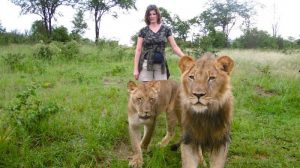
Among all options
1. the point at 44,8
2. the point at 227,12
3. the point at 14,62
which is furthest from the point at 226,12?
the point at 14,62

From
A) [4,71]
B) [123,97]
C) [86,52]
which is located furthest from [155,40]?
[86,52]

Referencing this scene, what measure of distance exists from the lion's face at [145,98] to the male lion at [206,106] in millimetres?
618

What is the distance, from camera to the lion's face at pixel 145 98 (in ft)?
14.6

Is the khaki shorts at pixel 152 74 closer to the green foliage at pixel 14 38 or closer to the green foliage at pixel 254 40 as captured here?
the green foliage at pixel 14 38

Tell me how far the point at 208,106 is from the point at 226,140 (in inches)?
23.5

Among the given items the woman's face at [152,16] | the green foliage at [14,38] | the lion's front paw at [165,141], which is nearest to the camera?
the lion's front paw at [165,141]

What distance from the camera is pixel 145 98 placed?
451 cm

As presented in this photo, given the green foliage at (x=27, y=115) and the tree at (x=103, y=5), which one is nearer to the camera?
the green foliage at (x=27, y=115)

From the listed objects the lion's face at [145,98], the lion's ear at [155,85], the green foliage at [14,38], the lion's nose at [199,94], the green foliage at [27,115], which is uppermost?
the green foliage at [14,38]

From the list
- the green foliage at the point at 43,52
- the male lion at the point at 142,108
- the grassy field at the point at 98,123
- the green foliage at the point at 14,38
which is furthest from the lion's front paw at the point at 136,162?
the green foliage at the point at 14,38

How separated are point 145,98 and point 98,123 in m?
1.14

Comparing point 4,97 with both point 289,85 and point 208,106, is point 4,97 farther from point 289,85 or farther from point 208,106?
point 289,85

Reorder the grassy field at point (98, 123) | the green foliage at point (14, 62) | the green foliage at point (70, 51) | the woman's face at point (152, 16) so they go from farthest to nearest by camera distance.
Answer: the green foliage at point (70, 51)
the green foliage at point (14, 62)
the woman's face at point (152, 16)
the grassy field at point (98, 123)

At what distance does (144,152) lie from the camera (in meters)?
→ 4.99
